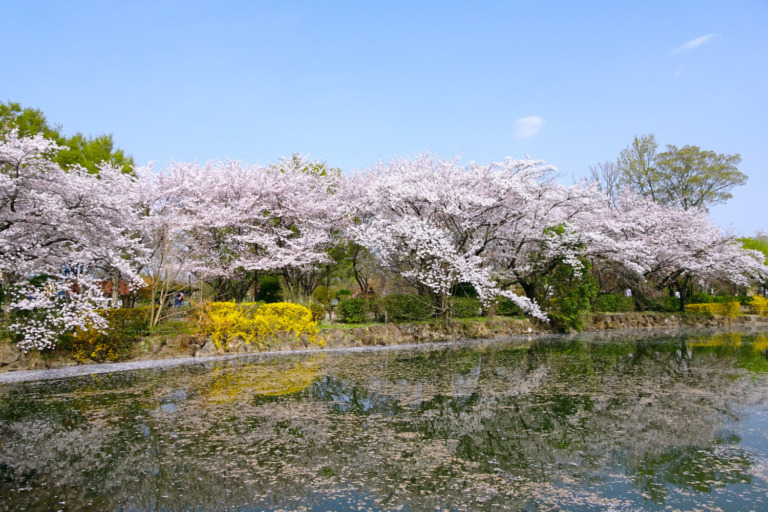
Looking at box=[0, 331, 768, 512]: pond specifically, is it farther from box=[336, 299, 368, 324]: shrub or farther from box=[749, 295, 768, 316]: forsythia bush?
box=[749, 295, 768, 316]: forsythia bush

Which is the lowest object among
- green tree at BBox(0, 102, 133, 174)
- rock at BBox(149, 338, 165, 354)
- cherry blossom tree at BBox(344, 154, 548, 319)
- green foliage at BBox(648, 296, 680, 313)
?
rock at BBox(149, 338, 165, 354)

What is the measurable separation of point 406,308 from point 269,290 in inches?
247

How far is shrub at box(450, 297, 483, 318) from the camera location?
57.0 feet

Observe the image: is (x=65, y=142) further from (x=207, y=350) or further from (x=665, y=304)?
(x=665, y=304)

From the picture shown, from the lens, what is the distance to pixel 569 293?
1827 centimetres

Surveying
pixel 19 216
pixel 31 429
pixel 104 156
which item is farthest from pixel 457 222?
pixel 104 156

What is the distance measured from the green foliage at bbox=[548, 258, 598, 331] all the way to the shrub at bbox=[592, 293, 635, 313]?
4.01 m

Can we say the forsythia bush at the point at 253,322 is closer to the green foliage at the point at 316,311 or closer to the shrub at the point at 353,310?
the green foliage at the point at 316,311

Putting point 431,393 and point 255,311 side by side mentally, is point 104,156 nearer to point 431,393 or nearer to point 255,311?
point 255,311

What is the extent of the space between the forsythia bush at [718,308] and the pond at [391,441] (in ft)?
56.7

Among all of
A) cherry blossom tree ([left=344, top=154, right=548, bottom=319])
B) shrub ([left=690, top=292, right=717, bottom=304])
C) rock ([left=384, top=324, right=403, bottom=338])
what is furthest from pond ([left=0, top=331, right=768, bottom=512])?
shrub ([left=690, top=292, right=717, bottom=304])

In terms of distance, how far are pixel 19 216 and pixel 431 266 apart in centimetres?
1116

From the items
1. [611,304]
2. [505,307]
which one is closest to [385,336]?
[505,307]

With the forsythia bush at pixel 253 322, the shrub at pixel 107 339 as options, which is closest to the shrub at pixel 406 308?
the forsythia bush at pixel 253 322
